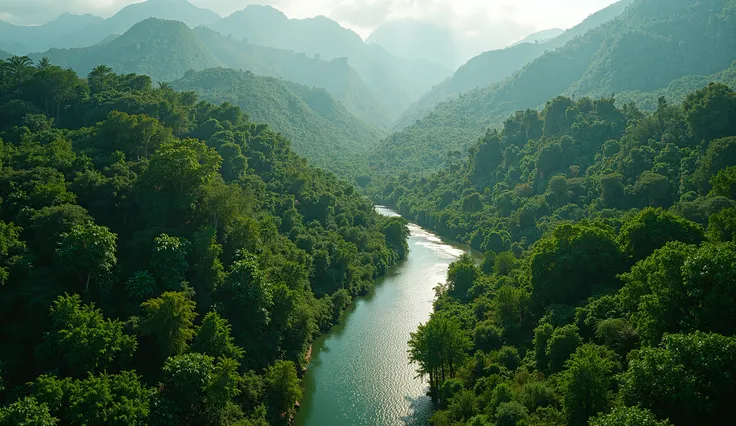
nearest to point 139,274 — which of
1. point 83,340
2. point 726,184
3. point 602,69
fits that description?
point 83,340

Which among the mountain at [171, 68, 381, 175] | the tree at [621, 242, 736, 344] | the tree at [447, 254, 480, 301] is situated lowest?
the tree at [447, 254, 480, 301]

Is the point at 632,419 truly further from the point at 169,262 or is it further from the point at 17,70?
the point at 17,70

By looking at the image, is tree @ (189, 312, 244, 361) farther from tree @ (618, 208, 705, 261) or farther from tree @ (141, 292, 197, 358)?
tree @ (618, 208, 705, 261)

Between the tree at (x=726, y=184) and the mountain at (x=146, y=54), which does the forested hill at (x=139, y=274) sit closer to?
the tree at (x=726, y=184)

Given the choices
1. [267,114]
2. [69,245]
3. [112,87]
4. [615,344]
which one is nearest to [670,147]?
[615,344]

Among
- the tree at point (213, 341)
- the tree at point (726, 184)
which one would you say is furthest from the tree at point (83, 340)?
the tree at point (726, 184)

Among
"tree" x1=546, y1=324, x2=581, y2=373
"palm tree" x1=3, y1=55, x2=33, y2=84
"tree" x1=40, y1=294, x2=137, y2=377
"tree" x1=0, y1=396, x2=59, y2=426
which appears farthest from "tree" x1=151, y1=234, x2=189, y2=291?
"palm tree" x1=3, y1=55, x2=33, y2=84
